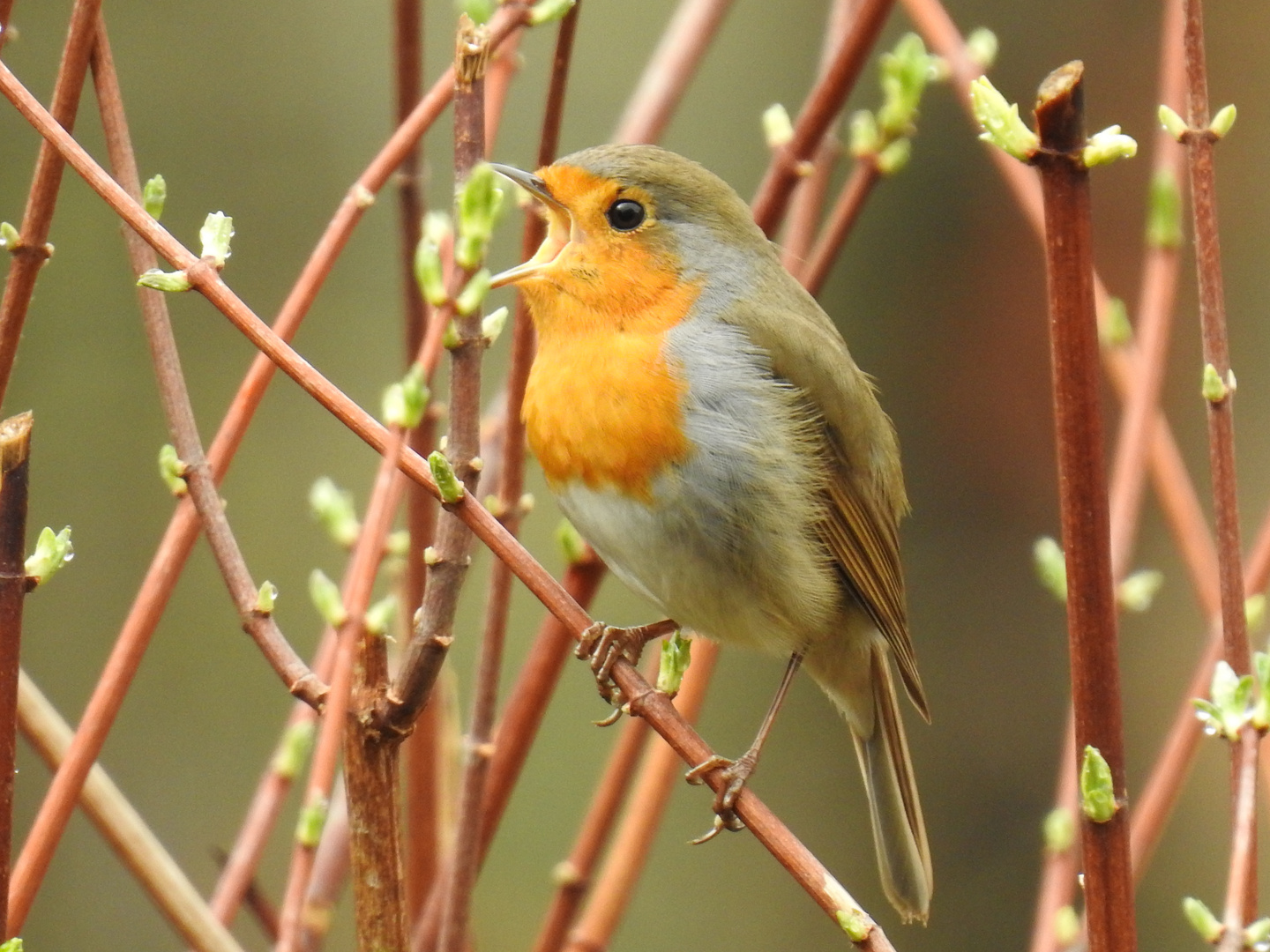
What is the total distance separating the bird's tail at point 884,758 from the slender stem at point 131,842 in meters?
1.29

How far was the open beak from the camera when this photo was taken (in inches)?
91.6

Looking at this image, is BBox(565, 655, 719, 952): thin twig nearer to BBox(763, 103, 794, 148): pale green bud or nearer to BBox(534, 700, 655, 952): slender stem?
BBox(534, 700, 655, 952): slender stem

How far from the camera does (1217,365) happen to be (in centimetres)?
139

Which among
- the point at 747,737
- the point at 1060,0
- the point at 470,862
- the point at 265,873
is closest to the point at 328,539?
the point at 265,873

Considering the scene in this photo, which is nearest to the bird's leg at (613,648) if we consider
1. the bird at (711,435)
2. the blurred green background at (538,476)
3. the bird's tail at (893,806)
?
the bird at (711,435)

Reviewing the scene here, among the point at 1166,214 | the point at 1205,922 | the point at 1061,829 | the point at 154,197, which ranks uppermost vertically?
the point at 1166,214

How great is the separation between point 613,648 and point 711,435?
1.20 feet

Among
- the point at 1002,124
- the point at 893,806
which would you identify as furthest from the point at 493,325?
the point at 893,806

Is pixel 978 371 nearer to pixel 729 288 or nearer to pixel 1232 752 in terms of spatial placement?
pixel 729 288

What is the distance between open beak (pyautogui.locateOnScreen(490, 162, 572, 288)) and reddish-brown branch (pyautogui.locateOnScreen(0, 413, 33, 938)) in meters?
0.87

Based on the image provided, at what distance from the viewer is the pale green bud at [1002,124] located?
112 centimetres

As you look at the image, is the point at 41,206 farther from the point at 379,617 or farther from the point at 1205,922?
the point at 1205,922

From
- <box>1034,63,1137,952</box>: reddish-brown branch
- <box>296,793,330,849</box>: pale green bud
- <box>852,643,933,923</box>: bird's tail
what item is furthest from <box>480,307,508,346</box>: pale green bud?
<box>852,643,933,923</box>: bird's tail

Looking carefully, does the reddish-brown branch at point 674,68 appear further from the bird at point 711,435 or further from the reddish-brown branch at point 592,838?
the reddish-brown branch at point 592,838
